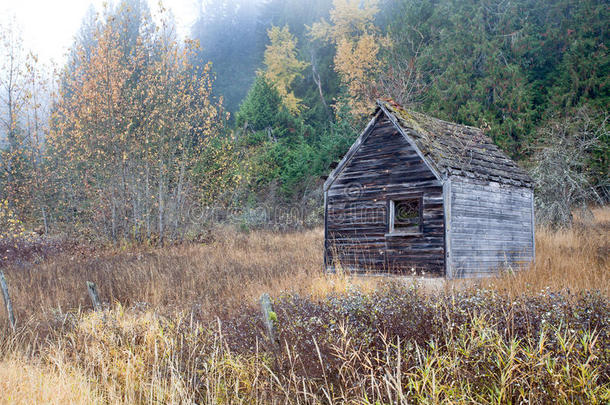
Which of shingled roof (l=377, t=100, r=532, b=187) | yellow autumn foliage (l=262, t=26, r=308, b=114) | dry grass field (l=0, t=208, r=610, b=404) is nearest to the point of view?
dry grass field (l=0, t=208, r=610, b=404)

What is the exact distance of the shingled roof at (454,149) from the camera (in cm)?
1090

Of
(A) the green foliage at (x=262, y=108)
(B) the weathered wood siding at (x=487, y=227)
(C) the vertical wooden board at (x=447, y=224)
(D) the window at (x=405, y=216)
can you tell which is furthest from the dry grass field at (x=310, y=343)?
(A) the green foliage at (x=262, y=108)

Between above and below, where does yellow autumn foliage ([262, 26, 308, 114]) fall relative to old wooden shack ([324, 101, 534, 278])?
above

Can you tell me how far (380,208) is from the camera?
38.7 ft

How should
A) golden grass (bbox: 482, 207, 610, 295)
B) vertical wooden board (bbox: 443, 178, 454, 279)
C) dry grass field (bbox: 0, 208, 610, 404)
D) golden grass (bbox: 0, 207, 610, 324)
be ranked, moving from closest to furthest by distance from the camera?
dry grass field (bbox: 0, 208, 610, 404) < golden grass (bbox: 482, 207, 610, 295) < golden grass (bbox: 0, 207, 610, 324) < vertical wooden board (bbox: 443, 178, 454, 279)

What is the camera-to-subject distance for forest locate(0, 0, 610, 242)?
57.7 ft

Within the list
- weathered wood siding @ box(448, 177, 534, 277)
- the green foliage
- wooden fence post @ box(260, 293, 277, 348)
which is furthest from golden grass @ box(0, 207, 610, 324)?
the green foliage

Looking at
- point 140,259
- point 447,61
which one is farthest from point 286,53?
point 140,259

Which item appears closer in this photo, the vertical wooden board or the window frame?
the vertical wooden board

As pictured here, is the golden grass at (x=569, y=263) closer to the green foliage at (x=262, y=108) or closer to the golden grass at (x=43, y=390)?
the golden grass at (x=43, y=390)

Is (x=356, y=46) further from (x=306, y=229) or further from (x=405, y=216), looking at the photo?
(x=405, y=216)

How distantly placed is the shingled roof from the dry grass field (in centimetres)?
262

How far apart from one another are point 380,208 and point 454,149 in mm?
2588

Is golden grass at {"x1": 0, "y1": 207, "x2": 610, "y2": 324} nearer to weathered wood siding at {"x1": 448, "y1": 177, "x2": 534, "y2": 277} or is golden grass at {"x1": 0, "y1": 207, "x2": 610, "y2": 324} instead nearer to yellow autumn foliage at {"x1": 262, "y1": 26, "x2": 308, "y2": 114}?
weathered wood siding at {"x1": 448, "y1": 177, "x2": 534, "y2": 277}
